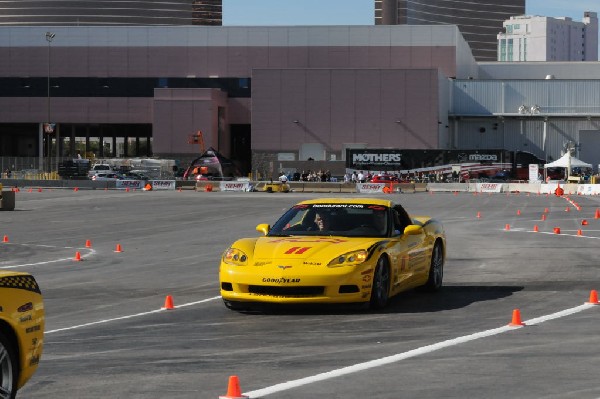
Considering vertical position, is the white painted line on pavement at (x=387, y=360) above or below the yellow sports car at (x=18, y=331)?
below

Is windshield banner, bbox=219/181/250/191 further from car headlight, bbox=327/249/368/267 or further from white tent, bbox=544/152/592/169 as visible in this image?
car headlight, bbox=327/249/368/267

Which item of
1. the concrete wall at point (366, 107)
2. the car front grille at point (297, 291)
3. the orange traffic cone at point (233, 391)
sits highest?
the concrete wall at point (366, 107)

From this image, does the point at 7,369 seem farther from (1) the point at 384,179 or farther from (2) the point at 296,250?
(1) the point at 384,179

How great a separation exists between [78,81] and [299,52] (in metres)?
21.2

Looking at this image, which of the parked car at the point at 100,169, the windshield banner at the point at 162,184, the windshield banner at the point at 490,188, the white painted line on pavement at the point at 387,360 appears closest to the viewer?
the white painted line on pavement at the point at 387,360

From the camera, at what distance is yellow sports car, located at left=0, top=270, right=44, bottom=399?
7.24m

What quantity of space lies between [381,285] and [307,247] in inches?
39.5

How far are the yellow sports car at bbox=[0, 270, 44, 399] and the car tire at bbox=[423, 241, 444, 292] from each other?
28.3 ft

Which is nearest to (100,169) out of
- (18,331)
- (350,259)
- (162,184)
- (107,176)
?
(107,176)

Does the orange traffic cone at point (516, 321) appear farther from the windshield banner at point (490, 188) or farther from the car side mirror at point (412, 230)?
the windshield banner at point (490, 188)

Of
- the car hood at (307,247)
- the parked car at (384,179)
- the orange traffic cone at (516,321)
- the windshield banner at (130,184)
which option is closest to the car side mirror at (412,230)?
→ the car hood at (307,247)

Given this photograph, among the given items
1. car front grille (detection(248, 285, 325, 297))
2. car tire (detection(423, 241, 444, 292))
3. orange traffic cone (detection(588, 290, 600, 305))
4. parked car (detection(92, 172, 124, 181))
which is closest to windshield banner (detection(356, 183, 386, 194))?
parked car (detection(92, 172, 124, 181))

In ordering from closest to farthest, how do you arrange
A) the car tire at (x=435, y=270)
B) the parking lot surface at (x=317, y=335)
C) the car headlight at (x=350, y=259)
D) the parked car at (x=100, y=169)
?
1. the parking lot surface at (x=317, y=335)
2. the car headlight at (x=350, y=259)
3. the car tire at (x=435, y=270)
4. the parked car at (x=100, y=169)

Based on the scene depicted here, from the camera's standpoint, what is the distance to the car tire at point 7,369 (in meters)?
7.20
